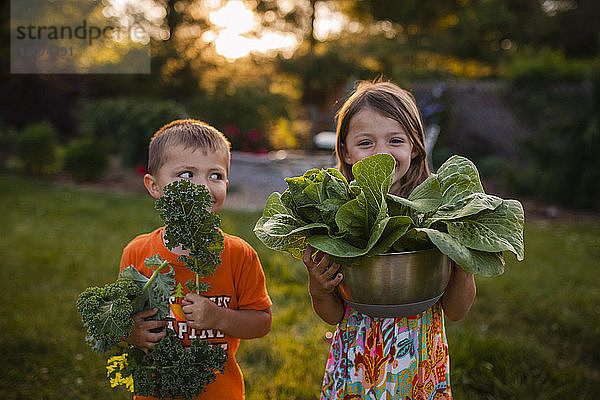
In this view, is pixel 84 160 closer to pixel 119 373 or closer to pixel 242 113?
pixel 242 113

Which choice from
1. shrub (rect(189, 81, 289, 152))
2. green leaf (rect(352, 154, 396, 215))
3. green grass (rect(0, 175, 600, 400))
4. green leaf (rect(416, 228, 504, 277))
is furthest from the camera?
shrub (rect(189, 81, 289, 152))

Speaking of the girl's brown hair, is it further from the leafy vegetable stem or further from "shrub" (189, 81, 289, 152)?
"shrub" (189, 81, 289, 152)

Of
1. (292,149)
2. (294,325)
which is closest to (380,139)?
(294,325)

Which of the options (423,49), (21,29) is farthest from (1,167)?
(423,49)

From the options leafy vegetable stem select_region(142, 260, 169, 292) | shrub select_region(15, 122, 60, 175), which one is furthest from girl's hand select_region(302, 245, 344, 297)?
shrub select_region(15, 122, 60, 175)

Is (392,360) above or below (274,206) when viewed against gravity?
below

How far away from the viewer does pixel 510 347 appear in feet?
9.82

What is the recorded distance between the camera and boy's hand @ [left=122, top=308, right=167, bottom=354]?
1.34 metres

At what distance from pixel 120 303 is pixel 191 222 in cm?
26

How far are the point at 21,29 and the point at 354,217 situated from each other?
835 cm

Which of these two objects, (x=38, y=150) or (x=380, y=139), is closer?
(x=380, y=139)

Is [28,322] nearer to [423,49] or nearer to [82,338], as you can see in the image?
[82,338]

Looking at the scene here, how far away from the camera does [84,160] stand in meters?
9.05

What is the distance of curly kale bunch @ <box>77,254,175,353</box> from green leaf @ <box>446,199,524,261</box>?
776 mm
